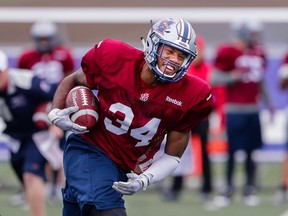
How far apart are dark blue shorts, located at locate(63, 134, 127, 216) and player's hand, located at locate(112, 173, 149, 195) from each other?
0.11 m

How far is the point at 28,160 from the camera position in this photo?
788 centimetres

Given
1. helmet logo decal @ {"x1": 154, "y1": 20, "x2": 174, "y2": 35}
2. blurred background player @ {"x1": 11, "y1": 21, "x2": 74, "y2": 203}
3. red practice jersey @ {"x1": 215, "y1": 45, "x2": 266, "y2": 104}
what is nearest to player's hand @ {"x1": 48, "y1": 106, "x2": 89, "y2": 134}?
helmet logo decal @ {"x1": 154, "y1": 20, "x2": 174, "y2": 35}

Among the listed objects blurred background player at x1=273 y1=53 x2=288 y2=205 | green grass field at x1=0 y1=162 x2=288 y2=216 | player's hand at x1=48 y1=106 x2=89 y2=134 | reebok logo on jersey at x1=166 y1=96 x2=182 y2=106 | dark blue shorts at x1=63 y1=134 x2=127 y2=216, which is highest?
reebok logo on jersey at x1=166 y1=96 x2=182 y2=106

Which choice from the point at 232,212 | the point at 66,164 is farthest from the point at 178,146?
the point at 232,212

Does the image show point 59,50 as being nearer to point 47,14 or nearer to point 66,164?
point 47,14

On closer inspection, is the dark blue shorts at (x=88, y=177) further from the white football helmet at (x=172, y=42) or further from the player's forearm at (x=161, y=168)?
the white football helmet at (x=172, y=42)

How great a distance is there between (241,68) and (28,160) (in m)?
3.05

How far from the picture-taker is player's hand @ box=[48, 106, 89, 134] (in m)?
5.69

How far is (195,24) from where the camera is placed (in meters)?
13.3

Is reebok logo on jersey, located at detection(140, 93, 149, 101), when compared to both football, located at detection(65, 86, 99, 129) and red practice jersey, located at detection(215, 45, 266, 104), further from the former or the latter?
red practice jersey, located at detection(215, 45, 266, 104)

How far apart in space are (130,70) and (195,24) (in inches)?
302

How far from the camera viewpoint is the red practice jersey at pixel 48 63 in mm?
10578

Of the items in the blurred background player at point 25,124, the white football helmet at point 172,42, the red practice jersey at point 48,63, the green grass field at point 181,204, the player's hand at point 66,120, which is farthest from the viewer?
the red practice jersey at point 48,63

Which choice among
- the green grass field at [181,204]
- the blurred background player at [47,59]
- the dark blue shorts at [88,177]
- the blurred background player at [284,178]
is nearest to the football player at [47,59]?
the blurred background player at [47,59]
